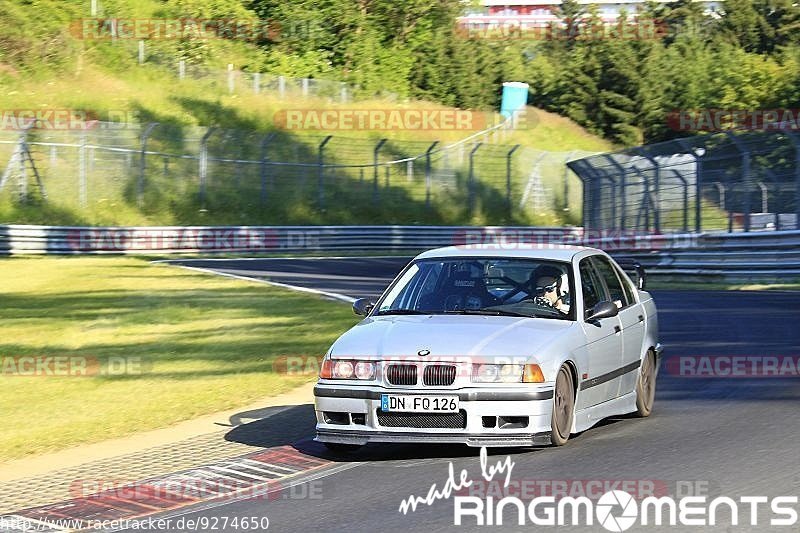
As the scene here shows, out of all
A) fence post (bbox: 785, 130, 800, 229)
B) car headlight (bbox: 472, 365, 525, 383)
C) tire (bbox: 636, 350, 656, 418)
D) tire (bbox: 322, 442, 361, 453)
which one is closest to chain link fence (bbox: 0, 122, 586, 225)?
fence post (bbox: 785, 130, 800, 229)

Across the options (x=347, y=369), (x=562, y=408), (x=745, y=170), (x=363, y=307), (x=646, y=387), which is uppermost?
(x=745, y=170)

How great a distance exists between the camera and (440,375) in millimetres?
8680

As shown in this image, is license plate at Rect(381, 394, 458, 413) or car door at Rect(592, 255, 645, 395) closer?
license plate at Rect(381, 394, 458, 413)

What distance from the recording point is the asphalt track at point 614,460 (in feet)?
24.1

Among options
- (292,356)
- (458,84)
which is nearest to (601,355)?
(292,356)

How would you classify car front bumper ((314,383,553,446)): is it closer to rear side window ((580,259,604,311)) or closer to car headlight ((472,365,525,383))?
car headlight ((472,365,525,383))

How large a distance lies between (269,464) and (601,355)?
8.50 feet

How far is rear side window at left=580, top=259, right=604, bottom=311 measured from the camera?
33.0ft

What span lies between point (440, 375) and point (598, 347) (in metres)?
1.63

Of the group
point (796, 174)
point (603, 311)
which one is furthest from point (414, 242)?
point (603, 311)

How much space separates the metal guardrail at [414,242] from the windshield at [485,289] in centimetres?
57

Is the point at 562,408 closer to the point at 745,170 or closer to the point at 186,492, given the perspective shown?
the point at 186,492

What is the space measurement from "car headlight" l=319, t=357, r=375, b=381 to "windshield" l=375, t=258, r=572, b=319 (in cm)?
98

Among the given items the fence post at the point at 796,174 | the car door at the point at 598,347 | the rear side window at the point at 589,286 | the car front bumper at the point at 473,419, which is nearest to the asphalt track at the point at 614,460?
the car front bumper at the point at 473,419
